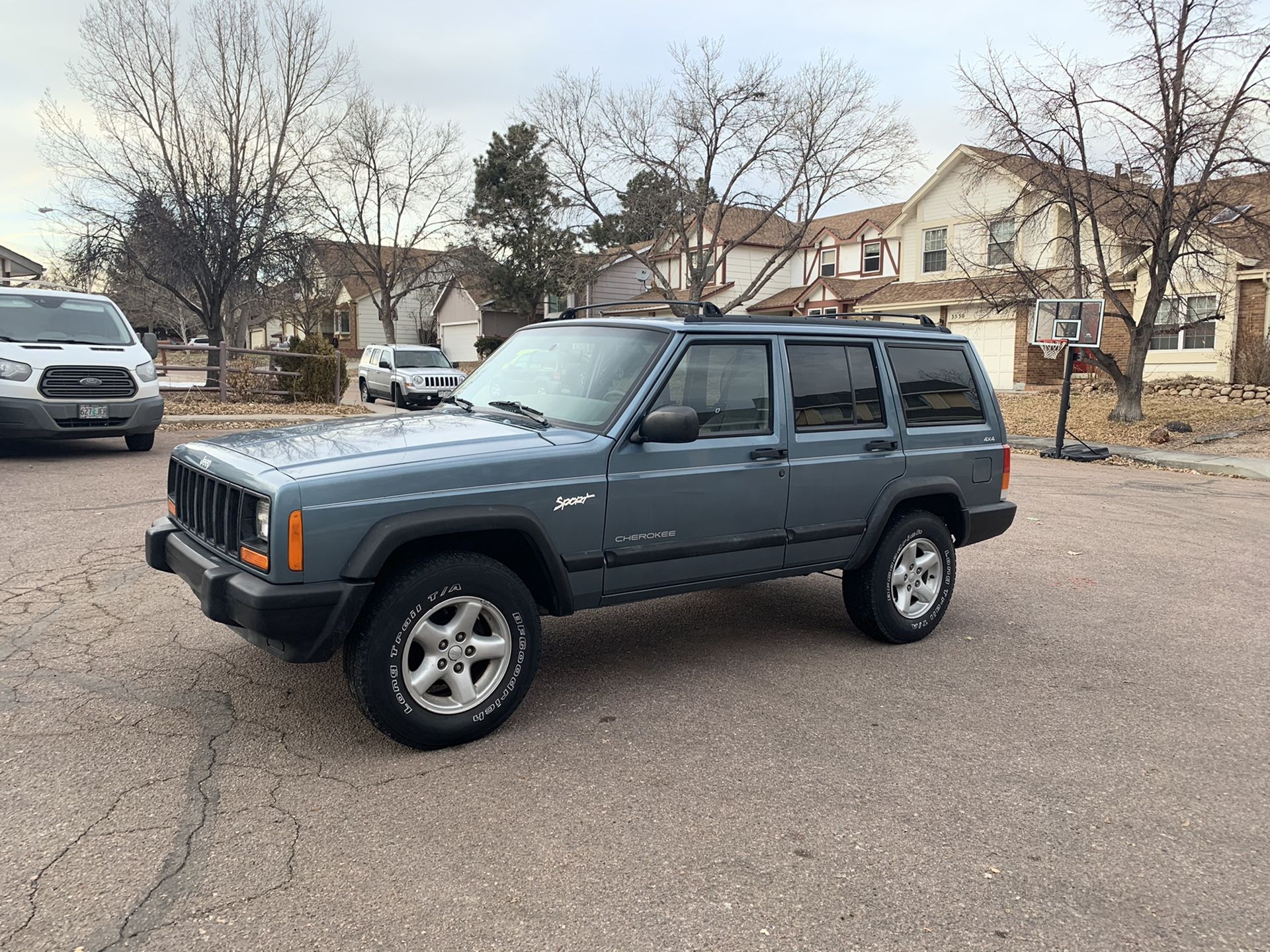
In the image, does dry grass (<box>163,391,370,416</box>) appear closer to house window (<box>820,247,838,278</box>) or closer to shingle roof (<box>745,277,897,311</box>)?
shingle roof (<box>745,277,897,311</box>)

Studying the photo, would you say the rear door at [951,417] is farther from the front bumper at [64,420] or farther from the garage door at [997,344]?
the garage door at [997,344]

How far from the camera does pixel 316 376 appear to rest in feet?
67.4

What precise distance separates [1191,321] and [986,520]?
22.9 meters

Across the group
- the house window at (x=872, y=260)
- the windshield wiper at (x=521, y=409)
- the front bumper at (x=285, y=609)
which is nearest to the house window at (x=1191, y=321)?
the house window at (x=872, y=260)

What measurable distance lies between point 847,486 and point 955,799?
6.27ft

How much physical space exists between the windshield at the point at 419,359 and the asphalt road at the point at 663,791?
1850 cm

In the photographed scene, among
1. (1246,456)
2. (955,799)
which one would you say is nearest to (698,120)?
(1246,456)

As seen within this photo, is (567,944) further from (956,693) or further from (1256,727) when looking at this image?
(1256,727)

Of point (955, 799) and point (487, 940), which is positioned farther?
point (955, 799)

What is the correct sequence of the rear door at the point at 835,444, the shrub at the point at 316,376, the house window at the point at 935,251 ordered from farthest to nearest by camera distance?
the house window at the point at 935,251 < the shrub at the point at 316,376 < the rear door at the point at 835,444

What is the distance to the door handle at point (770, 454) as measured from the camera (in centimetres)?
467

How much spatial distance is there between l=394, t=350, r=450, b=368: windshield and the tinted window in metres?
20.3

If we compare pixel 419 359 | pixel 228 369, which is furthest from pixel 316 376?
pixel 419 359

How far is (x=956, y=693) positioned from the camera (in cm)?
468
